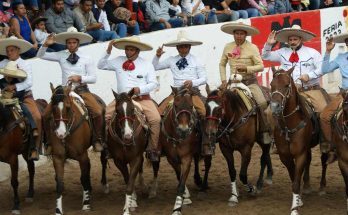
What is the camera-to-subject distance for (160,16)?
1870 centimetres

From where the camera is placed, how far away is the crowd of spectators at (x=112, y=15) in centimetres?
1551

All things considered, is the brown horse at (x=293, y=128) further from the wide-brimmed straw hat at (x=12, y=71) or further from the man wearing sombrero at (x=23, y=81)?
the wide-brimmed straw hat at (x=12, y=71)

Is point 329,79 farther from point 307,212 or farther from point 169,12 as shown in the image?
point 307,212

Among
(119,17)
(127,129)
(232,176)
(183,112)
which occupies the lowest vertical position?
(232,176)

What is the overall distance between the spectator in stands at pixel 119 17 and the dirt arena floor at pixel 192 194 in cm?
384

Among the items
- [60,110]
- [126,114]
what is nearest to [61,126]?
[60,110]

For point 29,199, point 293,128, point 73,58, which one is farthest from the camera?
point 29,199

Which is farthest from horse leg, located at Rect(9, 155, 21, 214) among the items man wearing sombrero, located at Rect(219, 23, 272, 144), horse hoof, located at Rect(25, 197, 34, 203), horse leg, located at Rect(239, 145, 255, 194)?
man wearing sombrero, located at Rect(219, 23, 272, 144)

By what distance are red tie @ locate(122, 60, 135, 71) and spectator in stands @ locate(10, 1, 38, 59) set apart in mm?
3376

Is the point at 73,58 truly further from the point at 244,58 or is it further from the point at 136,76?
the point at 244,58

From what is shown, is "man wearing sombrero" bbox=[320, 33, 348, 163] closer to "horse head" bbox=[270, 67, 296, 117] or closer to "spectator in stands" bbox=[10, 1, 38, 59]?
"horse head" bbox=[270, 67, 296, 117]

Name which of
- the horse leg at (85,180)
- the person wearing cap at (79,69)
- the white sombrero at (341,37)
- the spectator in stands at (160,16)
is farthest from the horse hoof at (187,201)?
the spectator in stands at (160,16)

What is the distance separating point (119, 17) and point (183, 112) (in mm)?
7026

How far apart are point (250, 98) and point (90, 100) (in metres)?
2.50
